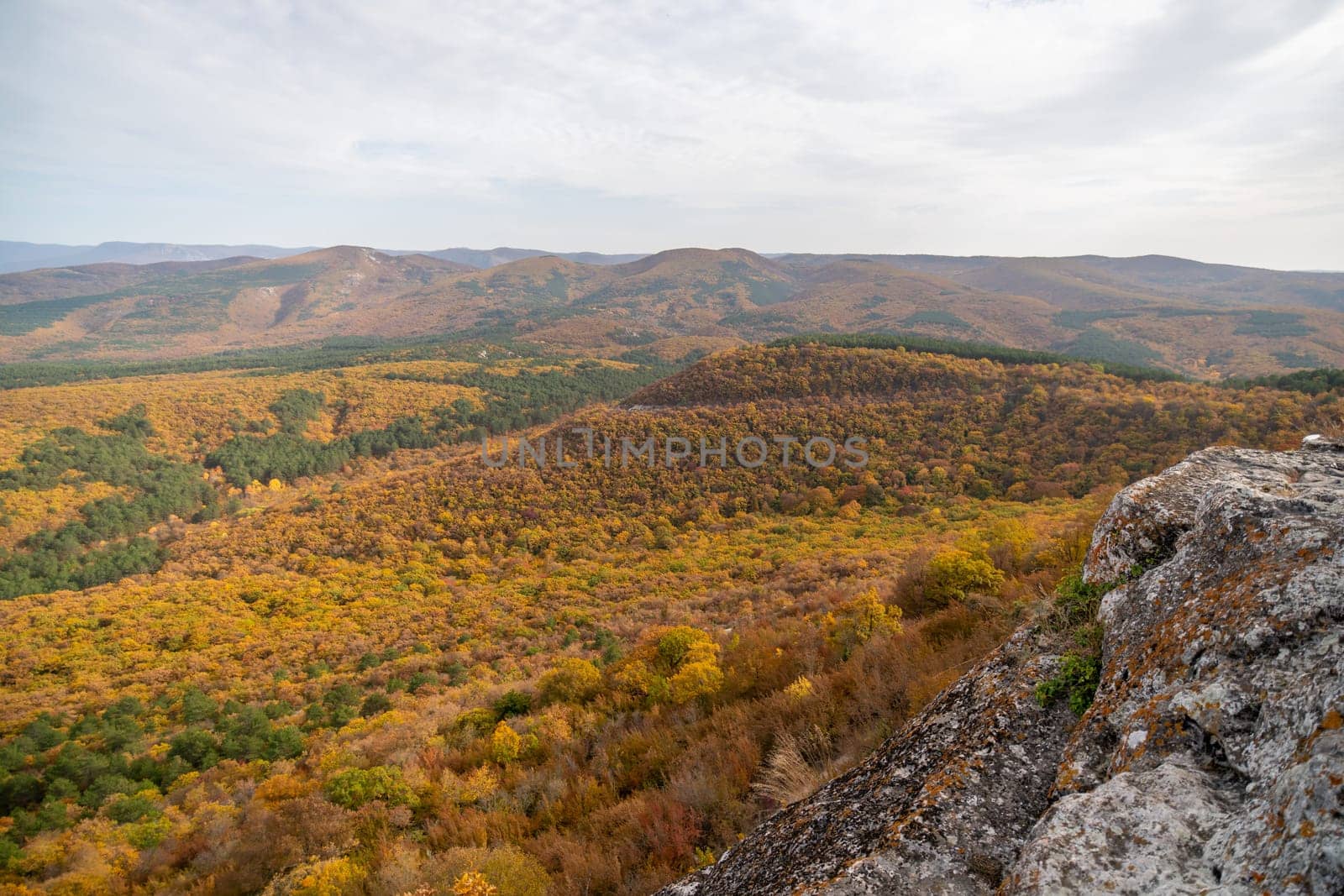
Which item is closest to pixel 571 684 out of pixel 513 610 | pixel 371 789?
pixel 371 789

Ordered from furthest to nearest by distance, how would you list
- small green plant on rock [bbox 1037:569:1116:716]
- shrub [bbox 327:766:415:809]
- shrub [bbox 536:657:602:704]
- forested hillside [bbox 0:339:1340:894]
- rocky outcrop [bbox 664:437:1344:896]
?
1. shrub [bbox 536:657:602:704]
2. shrub [bbox 327:766:415:809]
3. forested hillside [bbox 0:339:1340:894]
4. small green plant on rock [bbox 1037:569:1116:716]
5. rocky outcrop [bbox 664:437:1344:896]

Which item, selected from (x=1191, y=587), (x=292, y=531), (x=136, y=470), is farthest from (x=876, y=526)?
(x=136, y=470)

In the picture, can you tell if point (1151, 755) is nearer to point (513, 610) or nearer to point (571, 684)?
point (571, 684)

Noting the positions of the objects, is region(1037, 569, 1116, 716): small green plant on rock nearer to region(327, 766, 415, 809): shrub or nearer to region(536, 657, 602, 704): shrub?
region(327, 766, 415, 809): shrub

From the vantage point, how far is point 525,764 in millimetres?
12219

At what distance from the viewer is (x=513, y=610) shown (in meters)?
34.6

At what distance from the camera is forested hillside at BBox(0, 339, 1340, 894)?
8641 millimetres

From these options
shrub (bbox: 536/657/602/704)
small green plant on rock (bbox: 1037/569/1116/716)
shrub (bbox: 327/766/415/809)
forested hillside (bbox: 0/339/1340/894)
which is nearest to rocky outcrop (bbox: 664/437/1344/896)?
small green plant on rock (bbox: 1037/569/1116/716)

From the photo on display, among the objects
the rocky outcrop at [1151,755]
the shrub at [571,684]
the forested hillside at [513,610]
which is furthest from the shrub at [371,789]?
the rocky outcrop at [1151,755]

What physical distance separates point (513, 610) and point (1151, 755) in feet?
116

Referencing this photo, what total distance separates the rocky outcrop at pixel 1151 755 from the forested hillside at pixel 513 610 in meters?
2.36

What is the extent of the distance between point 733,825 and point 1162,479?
6.05 meters

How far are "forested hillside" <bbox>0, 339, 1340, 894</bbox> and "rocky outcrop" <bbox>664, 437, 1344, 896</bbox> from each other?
2.36 m

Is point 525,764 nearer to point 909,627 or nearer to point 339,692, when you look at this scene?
point 909,627
